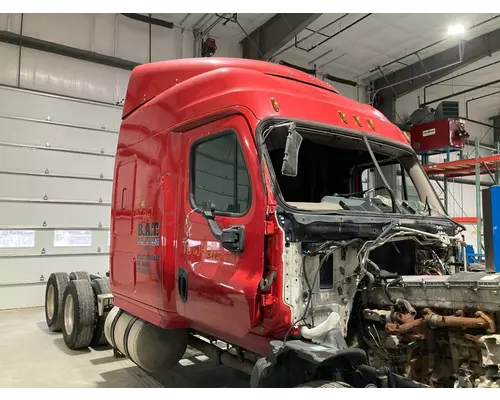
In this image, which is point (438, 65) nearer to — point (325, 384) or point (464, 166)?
point (464, 166)

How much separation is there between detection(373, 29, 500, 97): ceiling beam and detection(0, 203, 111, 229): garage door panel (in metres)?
9.41

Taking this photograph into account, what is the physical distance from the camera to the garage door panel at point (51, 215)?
806 centimetres

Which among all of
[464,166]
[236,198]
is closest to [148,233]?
[236,198]

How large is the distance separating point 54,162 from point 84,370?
4940 millimetres

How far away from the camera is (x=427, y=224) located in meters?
3.33

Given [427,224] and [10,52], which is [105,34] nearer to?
[10,52]

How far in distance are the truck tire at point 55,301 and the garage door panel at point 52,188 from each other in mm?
2294

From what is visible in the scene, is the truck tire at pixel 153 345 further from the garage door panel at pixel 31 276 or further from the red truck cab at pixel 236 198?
the garage door panel at pixel 31 276

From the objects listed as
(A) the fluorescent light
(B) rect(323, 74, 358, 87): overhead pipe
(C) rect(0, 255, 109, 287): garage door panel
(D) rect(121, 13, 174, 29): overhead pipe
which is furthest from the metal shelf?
(C) rect(0, 255, 109, 287): garage door panel

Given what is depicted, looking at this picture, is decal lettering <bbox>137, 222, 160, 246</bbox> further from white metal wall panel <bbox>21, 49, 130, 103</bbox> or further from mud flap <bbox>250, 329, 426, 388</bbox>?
white metal wall panel <bbox>21, 49, 130, 103</bbox>

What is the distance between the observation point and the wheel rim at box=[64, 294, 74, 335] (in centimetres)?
594

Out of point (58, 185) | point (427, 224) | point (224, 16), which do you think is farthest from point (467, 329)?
point (224, 16)

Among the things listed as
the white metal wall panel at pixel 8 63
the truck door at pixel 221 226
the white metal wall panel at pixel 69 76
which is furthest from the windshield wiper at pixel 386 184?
the white metal wall panel at pixel 8 63

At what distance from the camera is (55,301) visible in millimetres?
6500
